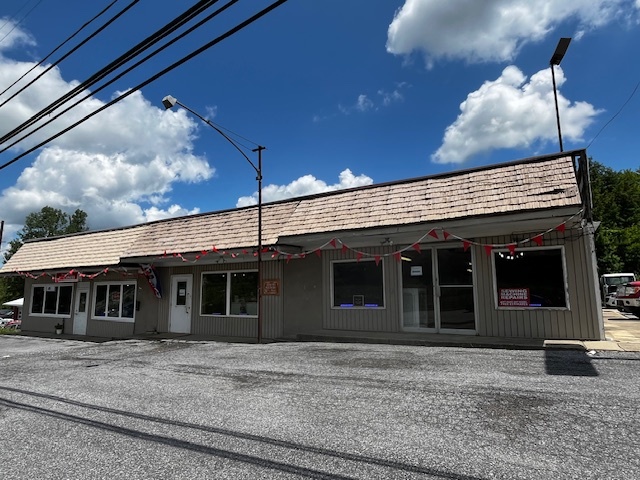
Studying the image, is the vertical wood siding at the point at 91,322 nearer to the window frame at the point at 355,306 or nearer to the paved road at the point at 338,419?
the window frame at the point at 355,306

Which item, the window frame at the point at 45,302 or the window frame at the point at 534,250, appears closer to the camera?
the window frame at the point at 534,250

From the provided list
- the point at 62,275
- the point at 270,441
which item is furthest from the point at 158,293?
the point at 270,441

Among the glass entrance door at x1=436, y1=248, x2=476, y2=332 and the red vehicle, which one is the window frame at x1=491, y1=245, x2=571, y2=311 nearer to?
the glass entrance door at x1=436, y1=248, x2=476, y2=332

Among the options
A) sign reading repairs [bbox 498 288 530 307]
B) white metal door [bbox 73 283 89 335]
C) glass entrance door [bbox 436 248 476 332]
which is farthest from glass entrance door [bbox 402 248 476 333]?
white metal door [bbox 73 283 89 335]

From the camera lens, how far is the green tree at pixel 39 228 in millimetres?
66500

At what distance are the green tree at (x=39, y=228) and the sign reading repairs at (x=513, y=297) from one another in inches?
2897

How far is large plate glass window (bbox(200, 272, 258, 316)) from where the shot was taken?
14.3 meters

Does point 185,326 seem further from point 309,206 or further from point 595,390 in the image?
point 595,390

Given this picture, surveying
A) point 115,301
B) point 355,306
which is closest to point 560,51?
Result: point 355,306

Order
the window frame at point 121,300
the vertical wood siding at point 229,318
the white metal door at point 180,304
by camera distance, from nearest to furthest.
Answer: the vertical wood siding at point 229,318
the white metal door at point 180,304
the window frame at point 121,300

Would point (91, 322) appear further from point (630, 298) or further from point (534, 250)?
point (630, 298)

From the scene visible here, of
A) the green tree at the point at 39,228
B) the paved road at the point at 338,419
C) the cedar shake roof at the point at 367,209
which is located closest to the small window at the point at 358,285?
the cedar shake roof at the point at 367,209

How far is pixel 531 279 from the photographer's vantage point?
33.0 ft

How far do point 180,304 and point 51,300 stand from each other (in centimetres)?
922
